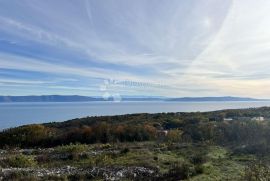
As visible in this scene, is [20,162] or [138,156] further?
[138,156]

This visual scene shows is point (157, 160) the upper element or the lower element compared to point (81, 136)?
lower

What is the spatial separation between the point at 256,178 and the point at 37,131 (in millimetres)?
25356

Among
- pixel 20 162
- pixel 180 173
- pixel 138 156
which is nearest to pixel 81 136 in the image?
pixel 138 156

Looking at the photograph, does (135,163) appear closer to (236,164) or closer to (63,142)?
(236,164)

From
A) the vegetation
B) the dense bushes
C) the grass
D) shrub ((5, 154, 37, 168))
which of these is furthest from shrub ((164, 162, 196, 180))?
the dense bushes

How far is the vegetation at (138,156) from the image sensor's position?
14438 millimetres

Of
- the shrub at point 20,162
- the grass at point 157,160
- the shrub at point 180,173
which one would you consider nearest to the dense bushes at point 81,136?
the grass at point 157,160

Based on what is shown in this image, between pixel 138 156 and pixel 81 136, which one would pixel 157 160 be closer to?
pixel 138 156

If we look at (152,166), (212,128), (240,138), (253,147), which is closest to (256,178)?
(152,166)

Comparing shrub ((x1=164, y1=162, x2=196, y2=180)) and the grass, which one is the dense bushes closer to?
the grass

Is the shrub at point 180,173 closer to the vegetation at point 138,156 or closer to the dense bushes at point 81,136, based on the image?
the vegetation at point 138,156

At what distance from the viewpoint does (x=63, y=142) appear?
3106cm

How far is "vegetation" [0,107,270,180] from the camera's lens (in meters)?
14.4

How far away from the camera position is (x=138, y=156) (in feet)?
64.8
